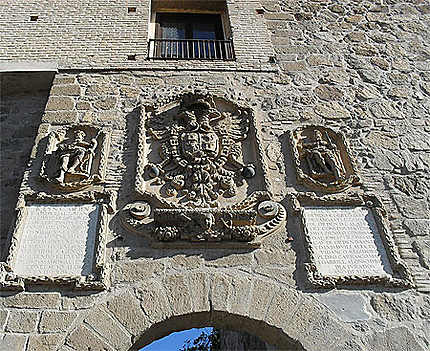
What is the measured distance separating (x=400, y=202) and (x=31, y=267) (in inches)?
126

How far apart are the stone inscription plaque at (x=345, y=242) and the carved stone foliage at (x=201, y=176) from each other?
1.06 ft

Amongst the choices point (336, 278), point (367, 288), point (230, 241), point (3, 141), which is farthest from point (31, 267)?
point (367, 288)

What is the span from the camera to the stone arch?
3.28 meters

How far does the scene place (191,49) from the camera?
20.0 feet

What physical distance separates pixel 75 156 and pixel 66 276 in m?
1.23

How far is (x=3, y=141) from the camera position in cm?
499

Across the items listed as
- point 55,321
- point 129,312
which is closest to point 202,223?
point 129,312

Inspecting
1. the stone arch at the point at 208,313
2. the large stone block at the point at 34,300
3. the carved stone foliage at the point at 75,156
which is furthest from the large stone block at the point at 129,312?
the carved stone foliage at the point at 75,156

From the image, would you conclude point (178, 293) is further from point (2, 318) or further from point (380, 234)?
point (380, 234)

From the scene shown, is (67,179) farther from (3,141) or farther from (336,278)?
(336,278)

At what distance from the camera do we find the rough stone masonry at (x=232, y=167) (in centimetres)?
343

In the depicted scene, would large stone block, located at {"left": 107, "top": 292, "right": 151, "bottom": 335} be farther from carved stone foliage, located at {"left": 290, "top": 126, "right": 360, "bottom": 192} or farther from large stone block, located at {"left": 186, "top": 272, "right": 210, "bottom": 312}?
carved stone foliage, located at {"left": 290, "top": 126, "right": 360, "bottom": 192}

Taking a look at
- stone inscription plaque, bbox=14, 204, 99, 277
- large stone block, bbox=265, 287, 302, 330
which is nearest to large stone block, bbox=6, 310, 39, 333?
stone inscription plaque, bbox=14, 204, 99, 277

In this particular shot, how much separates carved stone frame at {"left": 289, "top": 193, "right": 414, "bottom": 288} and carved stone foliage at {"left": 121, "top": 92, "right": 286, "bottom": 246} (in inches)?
10.3
